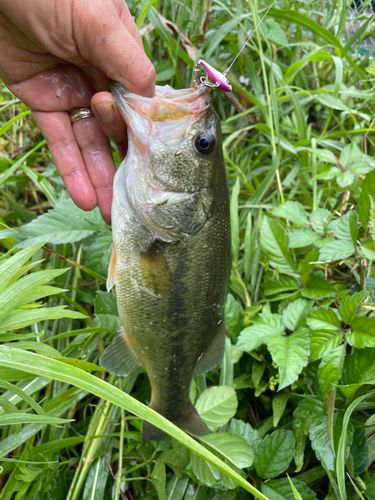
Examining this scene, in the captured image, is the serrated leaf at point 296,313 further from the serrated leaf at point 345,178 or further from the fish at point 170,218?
the serrated leaf at point 345,178

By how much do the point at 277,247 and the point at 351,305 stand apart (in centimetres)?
63

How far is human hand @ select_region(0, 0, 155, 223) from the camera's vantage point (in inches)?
66.1

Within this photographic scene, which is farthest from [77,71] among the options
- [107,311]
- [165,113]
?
[107,311]

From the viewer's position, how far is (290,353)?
6.12 ft

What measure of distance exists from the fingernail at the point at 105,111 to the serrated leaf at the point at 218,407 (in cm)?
153

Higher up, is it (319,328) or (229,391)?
(319,328)

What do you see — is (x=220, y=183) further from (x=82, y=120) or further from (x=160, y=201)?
(x=82, y=120)

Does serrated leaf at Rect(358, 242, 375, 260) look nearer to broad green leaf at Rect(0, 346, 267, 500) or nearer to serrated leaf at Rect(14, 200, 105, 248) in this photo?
broad green leaf at Rect(0, 346, 267, 500)

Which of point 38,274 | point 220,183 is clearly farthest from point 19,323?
point 220,183

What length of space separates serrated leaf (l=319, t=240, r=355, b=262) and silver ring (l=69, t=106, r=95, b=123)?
1595 mm

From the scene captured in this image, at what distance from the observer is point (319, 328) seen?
1908 millimetres

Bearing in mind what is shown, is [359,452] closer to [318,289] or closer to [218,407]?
[218,407]

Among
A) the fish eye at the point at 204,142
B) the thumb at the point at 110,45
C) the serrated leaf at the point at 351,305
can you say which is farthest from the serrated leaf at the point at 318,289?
the thumb at the point at 110,45

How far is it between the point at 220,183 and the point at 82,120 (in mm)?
965
